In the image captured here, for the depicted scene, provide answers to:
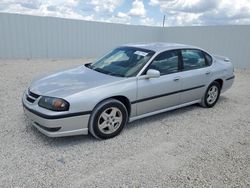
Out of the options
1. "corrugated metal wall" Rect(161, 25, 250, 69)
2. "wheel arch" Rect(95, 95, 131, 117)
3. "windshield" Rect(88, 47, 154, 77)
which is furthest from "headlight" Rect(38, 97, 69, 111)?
"corrugated metal wall" Rect(161, 25, 250, 69)

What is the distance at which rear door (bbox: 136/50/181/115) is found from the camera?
373 centimetres

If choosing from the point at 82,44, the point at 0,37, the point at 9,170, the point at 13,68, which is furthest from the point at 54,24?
the point at 9,170

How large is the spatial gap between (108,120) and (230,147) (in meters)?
1.87

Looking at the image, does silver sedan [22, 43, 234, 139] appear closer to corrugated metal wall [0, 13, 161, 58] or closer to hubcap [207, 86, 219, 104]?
hubcap [207, 86, 219, 104]

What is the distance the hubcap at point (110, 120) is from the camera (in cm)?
336

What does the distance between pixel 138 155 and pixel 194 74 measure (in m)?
2.21

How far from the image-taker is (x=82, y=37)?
12.7 m

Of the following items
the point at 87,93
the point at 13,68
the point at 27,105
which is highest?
the point at 87,93

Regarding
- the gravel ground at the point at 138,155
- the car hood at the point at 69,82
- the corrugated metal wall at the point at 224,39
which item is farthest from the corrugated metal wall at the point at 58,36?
the car hood at the point at 69,82

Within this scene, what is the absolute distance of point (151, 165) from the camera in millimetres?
2859

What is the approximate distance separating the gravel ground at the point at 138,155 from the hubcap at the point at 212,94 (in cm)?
61

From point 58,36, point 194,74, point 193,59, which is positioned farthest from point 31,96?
point 58,36

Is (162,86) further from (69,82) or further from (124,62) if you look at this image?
(69,82)

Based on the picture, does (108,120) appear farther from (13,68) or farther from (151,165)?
(13,68)
